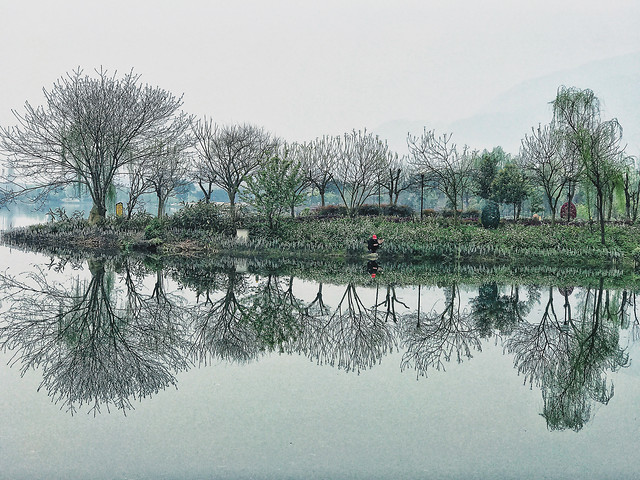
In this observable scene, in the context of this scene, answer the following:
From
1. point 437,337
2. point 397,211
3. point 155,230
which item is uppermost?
point 397,211

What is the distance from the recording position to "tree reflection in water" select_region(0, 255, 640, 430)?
6.67m

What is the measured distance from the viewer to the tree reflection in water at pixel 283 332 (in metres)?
6.67

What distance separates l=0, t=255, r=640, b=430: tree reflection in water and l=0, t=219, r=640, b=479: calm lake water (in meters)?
0.05

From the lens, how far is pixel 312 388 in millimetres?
6410

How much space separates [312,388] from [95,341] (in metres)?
3.69

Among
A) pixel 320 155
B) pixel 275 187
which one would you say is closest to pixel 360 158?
pixel 320 155

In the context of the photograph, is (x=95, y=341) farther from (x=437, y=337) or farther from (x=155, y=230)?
(x=155, y=230)

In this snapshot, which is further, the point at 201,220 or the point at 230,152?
the point at 230,152

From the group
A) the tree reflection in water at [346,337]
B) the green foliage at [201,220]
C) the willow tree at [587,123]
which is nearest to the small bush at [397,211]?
the willow tree at [587,123]

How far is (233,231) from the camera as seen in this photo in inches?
1018

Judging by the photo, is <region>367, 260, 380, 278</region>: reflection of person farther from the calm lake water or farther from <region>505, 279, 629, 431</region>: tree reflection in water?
<region>505, 279, 629, 431</region>: tree reflection in water

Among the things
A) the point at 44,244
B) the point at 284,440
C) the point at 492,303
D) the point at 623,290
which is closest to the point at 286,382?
the point at 284,440

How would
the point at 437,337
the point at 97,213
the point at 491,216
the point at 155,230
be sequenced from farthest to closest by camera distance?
1. the point at 97,213
2. the point at 491,216
3. the point at 155,230
4. the point at 437,337

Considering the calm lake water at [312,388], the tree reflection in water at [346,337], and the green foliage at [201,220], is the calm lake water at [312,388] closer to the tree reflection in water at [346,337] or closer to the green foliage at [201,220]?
the tree reflection in water at [346,337]
